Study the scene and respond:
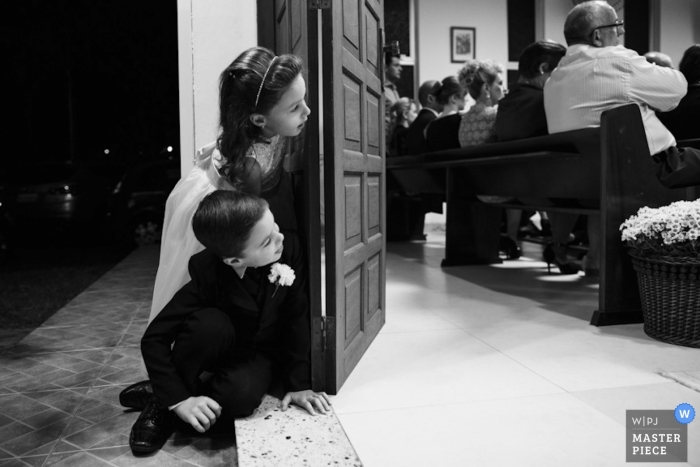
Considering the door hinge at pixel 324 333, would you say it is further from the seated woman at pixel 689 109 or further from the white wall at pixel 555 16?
the white wall at pixel 555 16

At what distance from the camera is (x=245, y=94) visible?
1.86 metres

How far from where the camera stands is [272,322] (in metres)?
1.93

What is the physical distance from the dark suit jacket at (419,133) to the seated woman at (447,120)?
0.11 metres

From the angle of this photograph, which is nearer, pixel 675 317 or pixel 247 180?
pixel 247 180

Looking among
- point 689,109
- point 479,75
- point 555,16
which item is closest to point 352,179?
point 689,109

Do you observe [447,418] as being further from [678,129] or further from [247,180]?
[678,129]

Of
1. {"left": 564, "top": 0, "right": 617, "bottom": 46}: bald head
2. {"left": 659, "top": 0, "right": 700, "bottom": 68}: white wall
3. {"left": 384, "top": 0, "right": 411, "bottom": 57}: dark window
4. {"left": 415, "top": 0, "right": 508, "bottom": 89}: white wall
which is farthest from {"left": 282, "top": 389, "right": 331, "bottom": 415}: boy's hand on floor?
{"left": 659, "top": 0, "right": 700, "bottom": 68}: white wall

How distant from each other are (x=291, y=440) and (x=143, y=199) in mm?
6149

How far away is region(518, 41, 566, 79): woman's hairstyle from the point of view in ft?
12.5

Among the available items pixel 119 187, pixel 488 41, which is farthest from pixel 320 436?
pixel 488 41

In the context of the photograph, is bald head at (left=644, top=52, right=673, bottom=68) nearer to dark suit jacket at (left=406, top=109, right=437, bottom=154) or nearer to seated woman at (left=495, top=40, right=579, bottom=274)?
seated woman at (left=495, top=40, right=579, bottom=274)

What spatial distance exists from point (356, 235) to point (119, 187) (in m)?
5.69

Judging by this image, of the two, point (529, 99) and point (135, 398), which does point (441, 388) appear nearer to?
point (135, 398)

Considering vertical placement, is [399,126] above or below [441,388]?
above
